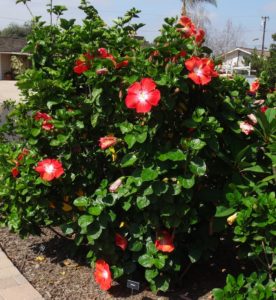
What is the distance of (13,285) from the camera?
3.12m

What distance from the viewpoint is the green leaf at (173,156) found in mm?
2416

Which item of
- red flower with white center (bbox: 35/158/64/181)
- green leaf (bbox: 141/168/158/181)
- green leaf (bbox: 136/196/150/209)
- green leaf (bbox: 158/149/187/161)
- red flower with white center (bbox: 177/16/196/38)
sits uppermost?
red flower with white center (bbox: 177/16/196/38)

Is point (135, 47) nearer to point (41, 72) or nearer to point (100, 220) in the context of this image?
point (41, 72)

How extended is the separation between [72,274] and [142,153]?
4.09 ft

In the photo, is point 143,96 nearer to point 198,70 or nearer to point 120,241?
point 198,70

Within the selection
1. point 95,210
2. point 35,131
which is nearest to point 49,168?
point 35,131

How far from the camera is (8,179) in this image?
3.25m

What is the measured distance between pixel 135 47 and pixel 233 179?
97 centimetres

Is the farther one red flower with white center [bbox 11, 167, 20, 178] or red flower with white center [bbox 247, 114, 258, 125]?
→ red flower with white center [bbox 11, 167, 20, 178]

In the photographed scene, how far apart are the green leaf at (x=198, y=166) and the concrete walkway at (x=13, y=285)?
1.28 meters

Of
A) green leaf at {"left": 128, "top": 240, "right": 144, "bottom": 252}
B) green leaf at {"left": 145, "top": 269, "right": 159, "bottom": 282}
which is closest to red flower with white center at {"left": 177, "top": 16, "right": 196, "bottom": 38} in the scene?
green leaf at {"left": 128, "top": 240, "right": 144, "bottom": 252}

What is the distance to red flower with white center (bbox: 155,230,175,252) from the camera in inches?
107

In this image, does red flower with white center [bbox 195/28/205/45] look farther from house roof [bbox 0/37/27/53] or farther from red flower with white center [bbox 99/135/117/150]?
house roof [bbox 0/37/27/53]

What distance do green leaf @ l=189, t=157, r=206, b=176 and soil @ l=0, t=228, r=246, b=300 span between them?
3.14 ft
